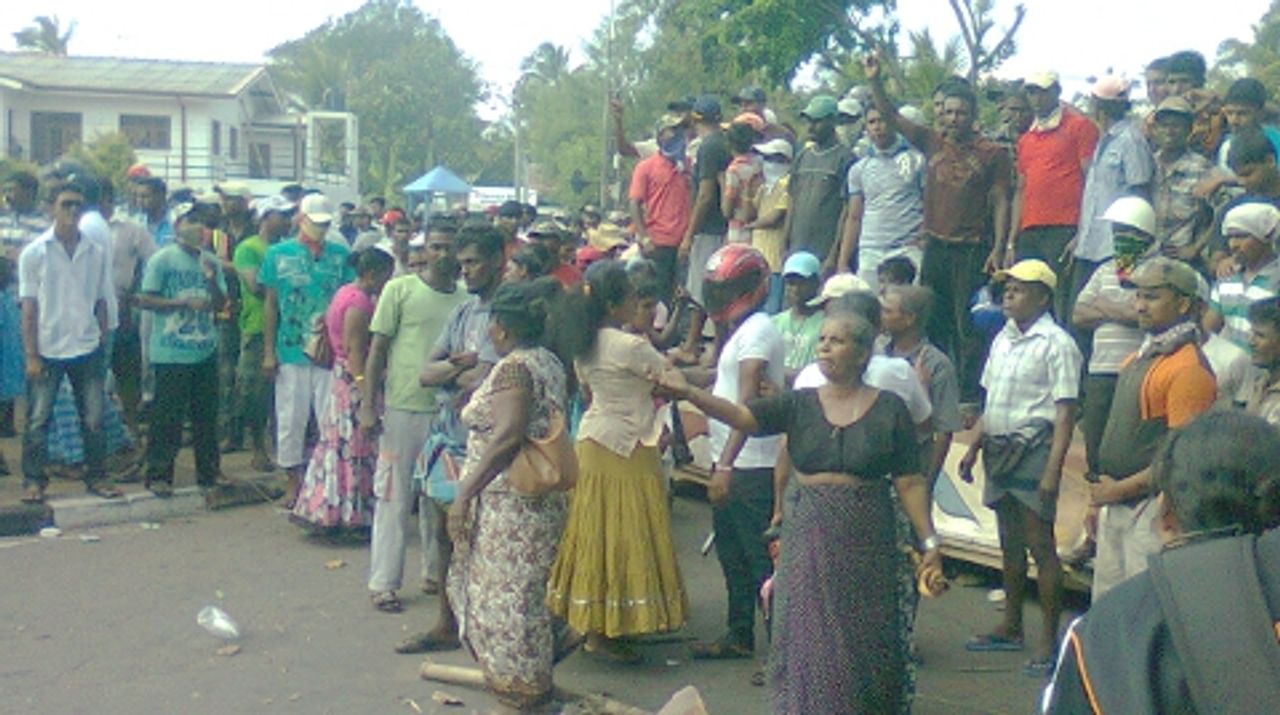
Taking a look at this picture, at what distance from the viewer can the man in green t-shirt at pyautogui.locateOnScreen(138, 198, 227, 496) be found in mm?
9828

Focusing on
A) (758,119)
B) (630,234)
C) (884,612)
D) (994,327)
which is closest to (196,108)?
(630,234)

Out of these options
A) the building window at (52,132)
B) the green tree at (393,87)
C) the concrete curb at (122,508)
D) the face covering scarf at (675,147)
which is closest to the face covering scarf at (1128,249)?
the face covering scarf at (675,147)

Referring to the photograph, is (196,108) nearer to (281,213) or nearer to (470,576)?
(281,213)

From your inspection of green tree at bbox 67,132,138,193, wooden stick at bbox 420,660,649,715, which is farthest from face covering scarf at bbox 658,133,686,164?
green tree at bbox 67,132,138,193

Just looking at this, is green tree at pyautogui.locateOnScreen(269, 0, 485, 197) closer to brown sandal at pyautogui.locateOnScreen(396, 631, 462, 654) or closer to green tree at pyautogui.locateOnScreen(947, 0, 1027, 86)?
green tree at pyautogui.locateOnScreen(947, 0, 1027, 86)

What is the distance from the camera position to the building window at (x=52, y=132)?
46.7 meters

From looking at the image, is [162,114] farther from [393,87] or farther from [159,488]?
[159,488]

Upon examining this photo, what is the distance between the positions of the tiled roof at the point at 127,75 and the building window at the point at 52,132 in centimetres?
99

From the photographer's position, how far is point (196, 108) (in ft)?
156

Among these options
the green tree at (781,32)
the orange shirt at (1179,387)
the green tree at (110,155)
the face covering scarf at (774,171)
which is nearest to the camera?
the orange shirt at (1179,387)

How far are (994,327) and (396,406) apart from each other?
3.51 metres

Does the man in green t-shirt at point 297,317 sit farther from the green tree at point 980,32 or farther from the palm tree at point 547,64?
the palm tree at point 547,64

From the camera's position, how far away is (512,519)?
627cm

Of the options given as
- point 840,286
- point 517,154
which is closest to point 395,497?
point 840,286
